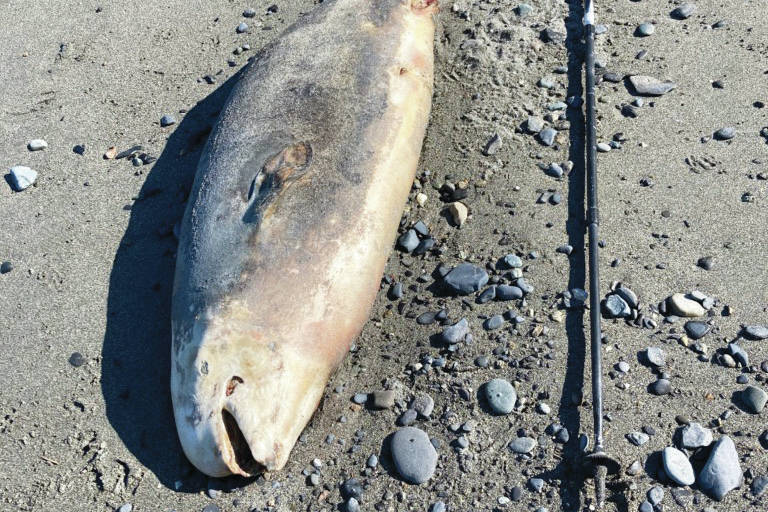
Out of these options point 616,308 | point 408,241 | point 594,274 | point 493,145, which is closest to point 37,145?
point 408,241

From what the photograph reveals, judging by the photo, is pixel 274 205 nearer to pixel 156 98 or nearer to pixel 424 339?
pixel 424 339

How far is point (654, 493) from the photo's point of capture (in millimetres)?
2902

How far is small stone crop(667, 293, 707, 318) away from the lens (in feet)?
11.1

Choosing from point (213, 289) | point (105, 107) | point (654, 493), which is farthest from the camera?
point (105, 107)

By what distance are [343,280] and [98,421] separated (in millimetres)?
1179

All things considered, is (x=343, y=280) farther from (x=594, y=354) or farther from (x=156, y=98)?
(x=156, y=98)

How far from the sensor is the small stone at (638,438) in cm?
304

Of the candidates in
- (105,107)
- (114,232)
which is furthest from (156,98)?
(114,232)

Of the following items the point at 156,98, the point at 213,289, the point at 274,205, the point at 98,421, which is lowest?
the point at 98,421

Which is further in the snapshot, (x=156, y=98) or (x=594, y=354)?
(x=156, y=98)

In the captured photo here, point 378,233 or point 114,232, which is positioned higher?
point 378,233

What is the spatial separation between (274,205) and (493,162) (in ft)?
4.51

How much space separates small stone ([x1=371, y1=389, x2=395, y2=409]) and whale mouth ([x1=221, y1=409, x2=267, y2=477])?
0.53 metres

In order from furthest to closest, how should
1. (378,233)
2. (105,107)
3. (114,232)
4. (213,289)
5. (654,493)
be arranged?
(105,107), (114,232), (378,233), (213,289), (654,493)
